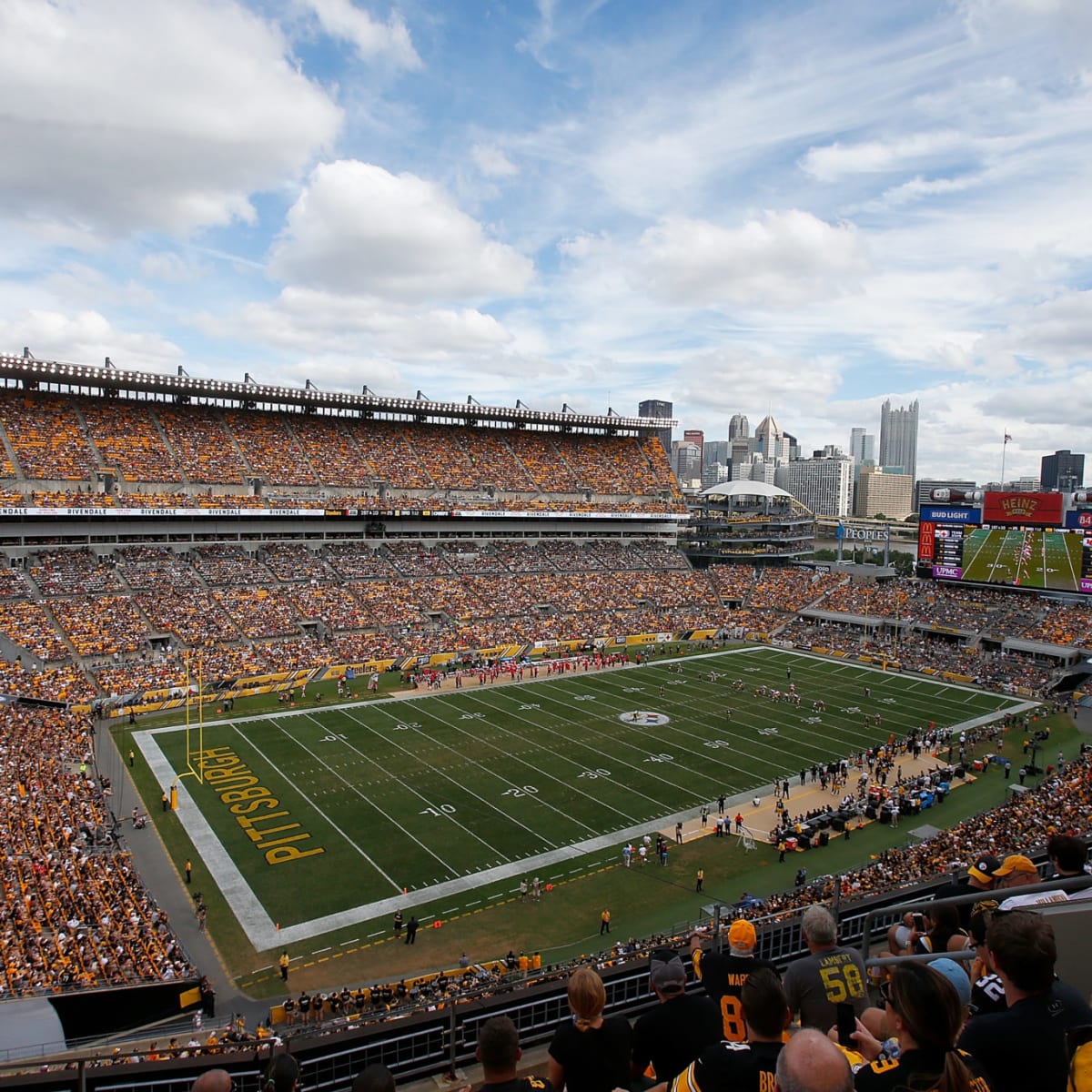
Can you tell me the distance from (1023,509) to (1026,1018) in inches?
2068

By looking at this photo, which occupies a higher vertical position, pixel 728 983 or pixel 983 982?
pixel 983 982

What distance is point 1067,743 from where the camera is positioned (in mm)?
33625

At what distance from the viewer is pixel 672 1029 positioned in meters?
4.41

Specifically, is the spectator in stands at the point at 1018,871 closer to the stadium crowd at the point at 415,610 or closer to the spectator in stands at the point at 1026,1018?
the spectator in stands at the point at 1026,1018

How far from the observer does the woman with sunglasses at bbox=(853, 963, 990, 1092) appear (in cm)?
293

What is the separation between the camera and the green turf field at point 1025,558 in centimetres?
4616

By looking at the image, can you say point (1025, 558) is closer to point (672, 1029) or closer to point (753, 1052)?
point (672, 1029)

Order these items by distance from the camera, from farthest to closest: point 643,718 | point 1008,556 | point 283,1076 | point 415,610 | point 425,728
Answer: point 415,610 < point 1008,556 < point 643,718 < point 425,728 < point 283,1076

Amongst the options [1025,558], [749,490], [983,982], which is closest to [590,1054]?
[983,982]

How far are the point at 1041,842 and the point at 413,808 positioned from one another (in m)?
17.2

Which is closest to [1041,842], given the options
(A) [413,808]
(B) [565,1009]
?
(B) [565,1009]

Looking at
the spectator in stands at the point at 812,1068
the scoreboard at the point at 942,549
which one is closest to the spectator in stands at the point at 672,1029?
the spectator in stands at the point at 812,1068

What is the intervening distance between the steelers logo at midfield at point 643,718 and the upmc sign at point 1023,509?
2770 centimetres

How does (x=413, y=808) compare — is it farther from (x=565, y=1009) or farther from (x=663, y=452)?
(x=663, y=452)
